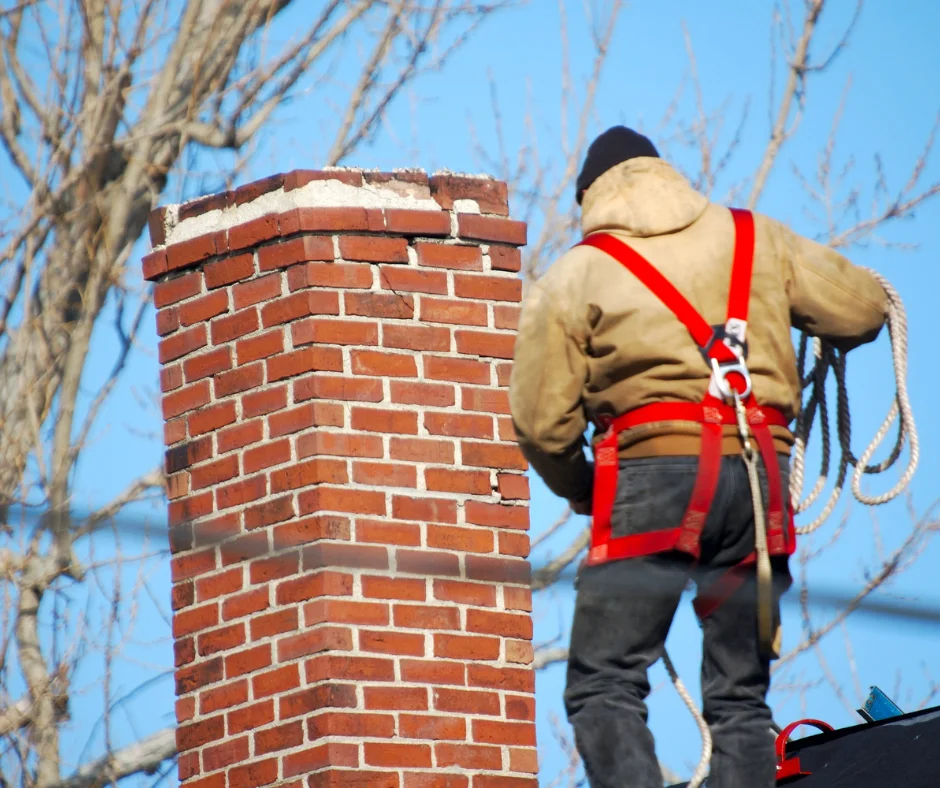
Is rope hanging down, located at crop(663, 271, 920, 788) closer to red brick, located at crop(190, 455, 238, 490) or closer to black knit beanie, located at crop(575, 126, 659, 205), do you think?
black knit beanie, located at crop(575, 126, 659, 205)

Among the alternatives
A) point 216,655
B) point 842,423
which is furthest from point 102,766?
point 842,423

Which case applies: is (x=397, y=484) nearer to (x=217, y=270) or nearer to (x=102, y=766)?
(x=217, y=270)

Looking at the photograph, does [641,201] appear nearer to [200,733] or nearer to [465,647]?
[465,647]

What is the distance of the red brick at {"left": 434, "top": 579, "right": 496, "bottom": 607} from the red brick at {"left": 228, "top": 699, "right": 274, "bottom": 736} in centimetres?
63

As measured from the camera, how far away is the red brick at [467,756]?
5621mm

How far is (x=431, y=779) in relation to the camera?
558 centimetres

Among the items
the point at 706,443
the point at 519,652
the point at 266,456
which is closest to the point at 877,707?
the point at 519,652

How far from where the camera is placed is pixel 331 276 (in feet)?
19.5

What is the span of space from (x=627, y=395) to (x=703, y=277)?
0.36 meters

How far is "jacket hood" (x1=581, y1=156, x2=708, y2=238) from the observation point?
4.63 meters

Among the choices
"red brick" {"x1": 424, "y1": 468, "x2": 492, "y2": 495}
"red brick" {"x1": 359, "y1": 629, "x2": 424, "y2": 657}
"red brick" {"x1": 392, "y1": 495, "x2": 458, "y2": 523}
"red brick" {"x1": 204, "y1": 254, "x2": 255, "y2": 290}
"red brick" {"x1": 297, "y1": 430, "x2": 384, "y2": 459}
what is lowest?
"red brick" {"x1": 359, "y1": 629, "x2": 424, "y2": 657}

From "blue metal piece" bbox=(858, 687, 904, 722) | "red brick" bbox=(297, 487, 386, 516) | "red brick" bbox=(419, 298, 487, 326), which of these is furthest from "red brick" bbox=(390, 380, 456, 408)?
"blue metal piece" bbox=(858, 687, 904, 722)

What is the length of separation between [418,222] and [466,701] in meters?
1.58

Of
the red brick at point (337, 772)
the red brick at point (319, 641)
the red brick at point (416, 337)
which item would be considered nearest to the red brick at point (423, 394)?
the red brick at point (416, 337)
